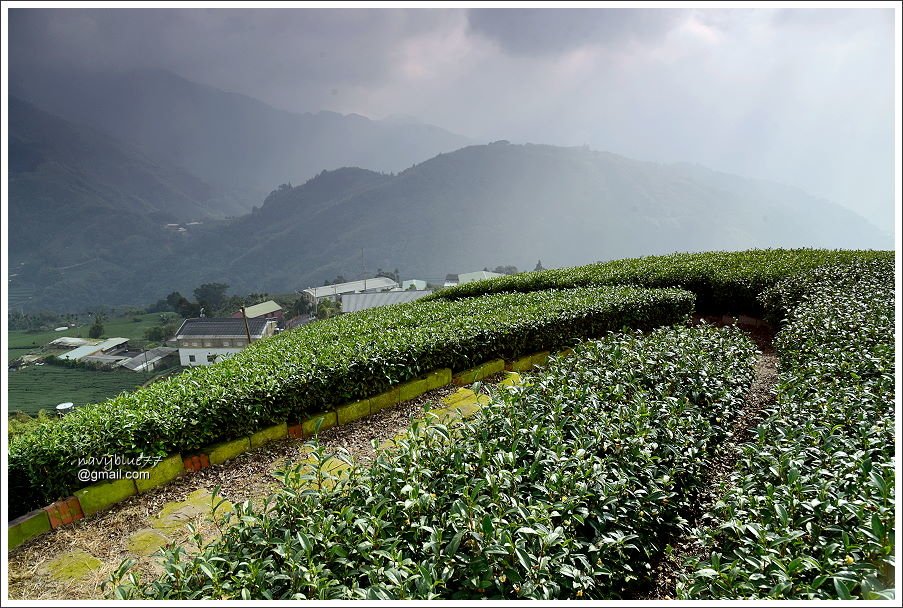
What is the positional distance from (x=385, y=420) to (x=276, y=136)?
89.1m

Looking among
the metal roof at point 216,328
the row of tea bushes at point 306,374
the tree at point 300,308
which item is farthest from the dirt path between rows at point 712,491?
the tree at point 300,308

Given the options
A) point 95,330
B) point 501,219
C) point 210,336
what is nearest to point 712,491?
point 210,336

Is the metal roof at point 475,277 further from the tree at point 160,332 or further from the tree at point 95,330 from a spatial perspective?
the tree at point 95,330

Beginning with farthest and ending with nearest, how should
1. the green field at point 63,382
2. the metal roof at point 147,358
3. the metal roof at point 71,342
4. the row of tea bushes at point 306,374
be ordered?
the metal roof at point 71,342 < the metal roof at point 147,358 < the green field at point 63,382 < the row of tea bushes at point 306,374

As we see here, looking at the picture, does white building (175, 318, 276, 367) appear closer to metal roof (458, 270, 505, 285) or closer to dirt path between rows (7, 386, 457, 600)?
metal roof (458, 270, 505, 285)

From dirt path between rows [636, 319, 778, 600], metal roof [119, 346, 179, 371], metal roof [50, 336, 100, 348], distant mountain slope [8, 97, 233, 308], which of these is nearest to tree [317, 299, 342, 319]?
metal roof [119, 346, 179, 371]

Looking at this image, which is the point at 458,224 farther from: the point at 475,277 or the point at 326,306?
the point at 475,277

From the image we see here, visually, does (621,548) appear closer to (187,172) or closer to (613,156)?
(187,172)

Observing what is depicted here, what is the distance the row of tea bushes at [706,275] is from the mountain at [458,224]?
1986 inches

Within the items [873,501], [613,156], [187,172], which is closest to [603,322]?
[873,501]

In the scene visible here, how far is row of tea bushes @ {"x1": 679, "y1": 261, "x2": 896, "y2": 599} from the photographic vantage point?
1.17 meters

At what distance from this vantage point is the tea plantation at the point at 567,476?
1.25 meters

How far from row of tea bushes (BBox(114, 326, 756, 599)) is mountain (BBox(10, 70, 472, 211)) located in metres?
36.8

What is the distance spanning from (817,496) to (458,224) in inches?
3304
